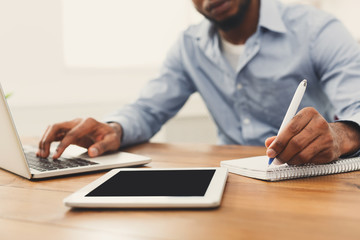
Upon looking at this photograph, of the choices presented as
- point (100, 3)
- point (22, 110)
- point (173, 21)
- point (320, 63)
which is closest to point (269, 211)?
point (320, 63)

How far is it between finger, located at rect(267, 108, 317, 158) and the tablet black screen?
11 cm

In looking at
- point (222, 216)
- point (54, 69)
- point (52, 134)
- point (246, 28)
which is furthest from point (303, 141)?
point (54, 69)

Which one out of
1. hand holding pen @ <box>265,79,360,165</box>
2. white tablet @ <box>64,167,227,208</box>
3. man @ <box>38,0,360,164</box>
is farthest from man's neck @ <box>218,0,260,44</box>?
white tablet @ <box>64,167,227,208</box>

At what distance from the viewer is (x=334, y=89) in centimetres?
103

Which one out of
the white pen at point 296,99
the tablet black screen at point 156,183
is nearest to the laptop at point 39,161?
the tablet black screen at point 156,183

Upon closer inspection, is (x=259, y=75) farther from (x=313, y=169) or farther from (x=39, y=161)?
(x=39, y=161)

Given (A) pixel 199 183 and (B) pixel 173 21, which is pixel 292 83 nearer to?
(A) pixel 199 183

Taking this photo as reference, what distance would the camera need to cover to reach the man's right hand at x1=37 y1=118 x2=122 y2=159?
80 centimetres

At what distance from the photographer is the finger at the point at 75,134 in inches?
30.8

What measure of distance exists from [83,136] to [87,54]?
48.0 inches

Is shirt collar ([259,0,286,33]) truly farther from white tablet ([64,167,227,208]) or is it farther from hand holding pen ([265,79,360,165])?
white tablet ([64,167,227,208])

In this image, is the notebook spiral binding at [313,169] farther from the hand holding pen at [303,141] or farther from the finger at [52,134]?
the finger at [52,134]

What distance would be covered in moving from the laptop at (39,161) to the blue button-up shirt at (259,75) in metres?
0.23

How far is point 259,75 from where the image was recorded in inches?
48.1
